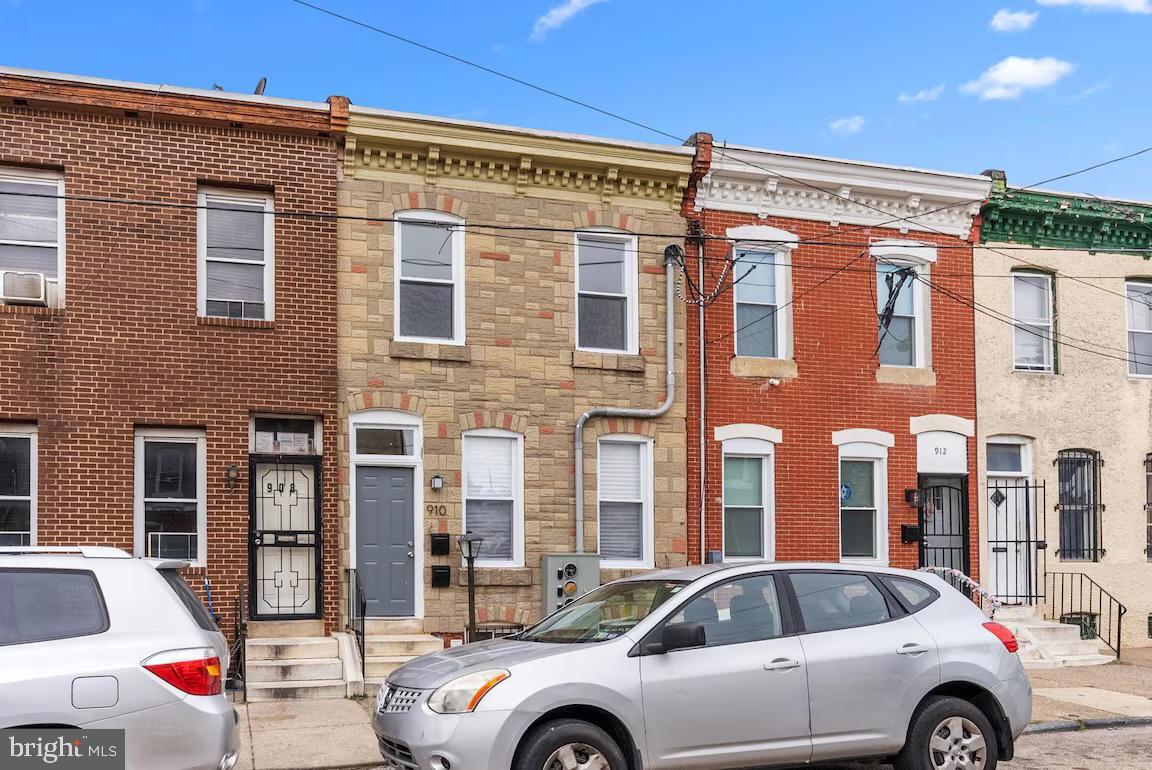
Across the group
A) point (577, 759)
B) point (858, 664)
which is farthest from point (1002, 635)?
point (577, 759)

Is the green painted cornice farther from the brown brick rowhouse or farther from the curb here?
the brown brick rowhouse

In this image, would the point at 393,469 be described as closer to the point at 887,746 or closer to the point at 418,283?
the point at 418,283

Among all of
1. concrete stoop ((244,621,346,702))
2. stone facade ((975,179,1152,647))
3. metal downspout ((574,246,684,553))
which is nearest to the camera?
concrete stoop ((244,621,346,702))

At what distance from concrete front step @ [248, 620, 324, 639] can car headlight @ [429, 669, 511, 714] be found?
7.65 meters

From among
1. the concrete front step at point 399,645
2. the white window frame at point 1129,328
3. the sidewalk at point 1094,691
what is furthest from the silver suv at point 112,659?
the white window frame at point 1129,328

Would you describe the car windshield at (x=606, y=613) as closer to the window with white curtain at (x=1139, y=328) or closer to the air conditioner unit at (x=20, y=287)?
the air conditioner unit at (x=20, y=287)

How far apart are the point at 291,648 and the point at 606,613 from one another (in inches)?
266

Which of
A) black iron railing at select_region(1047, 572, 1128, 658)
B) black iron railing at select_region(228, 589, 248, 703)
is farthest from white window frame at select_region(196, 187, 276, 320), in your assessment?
black iron railing at select_region(1047, 572, 1128, 658)

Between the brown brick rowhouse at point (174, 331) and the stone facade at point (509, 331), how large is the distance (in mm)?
523

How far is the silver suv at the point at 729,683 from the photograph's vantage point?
783 cm

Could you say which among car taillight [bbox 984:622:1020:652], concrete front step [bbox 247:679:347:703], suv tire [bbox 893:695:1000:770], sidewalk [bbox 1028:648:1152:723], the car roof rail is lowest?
sidewalk [bbox 1028:648:1152:723]

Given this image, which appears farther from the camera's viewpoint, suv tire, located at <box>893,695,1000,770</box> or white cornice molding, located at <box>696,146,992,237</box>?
white cornice molding, located at <box>696,146,992,237</box>

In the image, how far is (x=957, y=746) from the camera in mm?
8883

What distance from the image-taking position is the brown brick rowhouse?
14375 millimetres
